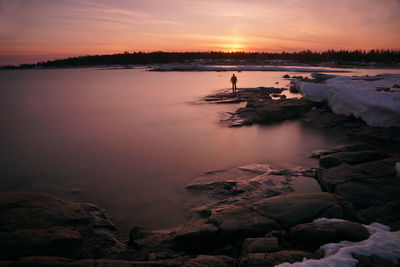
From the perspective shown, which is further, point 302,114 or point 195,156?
point 302,114

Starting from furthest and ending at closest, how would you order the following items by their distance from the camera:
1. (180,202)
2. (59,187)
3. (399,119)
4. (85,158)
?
1. (399,119)
2. (85,158)
3. (59,187)
4. (180,202)

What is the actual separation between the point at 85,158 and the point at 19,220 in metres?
4.63

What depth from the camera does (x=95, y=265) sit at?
3219mm

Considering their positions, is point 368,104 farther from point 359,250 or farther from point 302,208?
point 359,250

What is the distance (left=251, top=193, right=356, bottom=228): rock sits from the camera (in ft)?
14.1

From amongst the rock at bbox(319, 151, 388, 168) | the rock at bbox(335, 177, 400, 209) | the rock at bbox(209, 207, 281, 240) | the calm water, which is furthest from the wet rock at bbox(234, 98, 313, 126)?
the rock at bbox(209, 207, 281, 240)

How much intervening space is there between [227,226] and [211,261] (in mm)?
784

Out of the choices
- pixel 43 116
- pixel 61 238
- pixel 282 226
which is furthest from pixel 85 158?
pixel 43 116

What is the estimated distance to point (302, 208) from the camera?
4473 mm

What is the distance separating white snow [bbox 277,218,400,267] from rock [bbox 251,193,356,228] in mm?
698

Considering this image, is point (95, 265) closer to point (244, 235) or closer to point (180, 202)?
point (244, 235)

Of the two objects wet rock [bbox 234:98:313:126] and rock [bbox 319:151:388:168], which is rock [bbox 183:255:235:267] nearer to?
rock [bbox 319:151:388:168]

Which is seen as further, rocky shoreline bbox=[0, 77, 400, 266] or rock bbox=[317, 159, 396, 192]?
rock bbox=[317, 159, 396, 192]

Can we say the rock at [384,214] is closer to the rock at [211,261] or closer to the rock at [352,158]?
the rock at [352,158]
